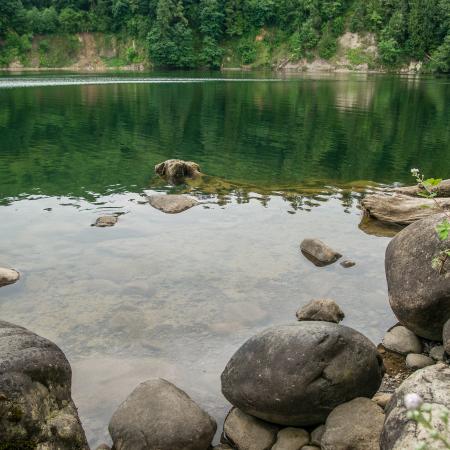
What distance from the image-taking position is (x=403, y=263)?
11898 millimetres

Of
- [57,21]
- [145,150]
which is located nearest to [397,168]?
[145,150]

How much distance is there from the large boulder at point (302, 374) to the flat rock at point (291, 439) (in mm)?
130

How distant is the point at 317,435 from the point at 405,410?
2.21 metres

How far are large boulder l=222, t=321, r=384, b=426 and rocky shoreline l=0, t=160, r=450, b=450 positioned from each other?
0.02 meters

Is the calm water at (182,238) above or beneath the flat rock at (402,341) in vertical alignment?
beneath

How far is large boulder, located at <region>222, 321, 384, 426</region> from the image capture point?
895cm

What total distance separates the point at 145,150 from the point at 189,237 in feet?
59.0

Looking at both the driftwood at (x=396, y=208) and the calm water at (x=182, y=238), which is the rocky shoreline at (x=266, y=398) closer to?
the calm water at (x=182, y=238)

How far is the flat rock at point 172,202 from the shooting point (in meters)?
22.6

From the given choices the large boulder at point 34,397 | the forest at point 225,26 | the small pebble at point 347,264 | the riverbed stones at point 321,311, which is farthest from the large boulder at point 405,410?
the forest at point 225,26

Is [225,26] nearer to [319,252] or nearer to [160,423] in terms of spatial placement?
[319,252]

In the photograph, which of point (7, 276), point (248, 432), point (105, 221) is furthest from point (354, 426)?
point (105, 221)

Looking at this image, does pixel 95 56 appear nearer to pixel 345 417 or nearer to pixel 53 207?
pixel 53 207

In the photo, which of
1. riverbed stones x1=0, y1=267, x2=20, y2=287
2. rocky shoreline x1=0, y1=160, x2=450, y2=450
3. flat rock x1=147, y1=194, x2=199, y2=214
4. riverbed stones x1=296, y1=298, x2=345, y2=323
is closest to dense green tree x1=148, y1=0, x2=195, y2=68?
flat rock x1=147, y1=194, x2=199, y2=214
